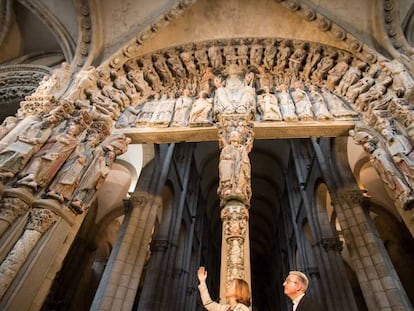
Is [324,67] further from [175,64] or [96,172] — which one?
[96,172]

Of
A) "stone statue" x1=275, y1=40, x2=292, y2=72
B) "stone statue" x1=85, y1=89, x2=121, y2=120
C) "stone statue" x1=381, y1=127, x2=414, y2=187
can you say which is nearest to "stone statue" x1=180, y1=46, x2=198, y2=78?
"stone statue" x1=275, y1=40, x2=292, y2=72

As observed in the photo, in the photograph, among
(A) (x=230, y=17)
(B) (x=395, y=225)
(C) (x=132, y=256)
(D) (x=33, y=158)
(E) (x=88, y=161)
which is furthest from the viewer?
(B) (x=395, y=225)

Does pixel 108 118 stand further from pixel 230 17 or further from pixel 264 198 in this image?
pixel 264 198

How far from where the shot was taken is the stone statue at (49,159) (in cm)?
395

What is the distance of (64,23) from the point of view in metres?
6.72

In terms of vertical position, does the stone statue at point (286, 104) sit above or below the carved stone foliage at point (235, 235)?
above

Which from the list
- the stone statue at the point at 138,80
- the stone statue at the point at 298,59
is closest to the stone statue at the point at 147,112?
the stone statue at the point at 138,80

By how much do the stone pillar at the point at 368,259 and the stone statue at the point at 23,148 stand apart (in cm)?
570

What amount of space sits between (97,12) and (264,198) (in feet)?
42.4

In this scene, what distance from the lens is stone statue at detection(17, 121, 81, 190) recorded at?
13.0 ft

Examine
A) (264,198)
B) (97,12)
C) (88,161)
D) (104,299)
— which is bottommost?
(104,299)

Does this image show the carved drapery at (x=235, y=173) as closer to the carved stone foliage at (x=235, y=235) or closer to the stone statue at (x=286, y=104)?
the carved stone foliage at (x=235, y=235)

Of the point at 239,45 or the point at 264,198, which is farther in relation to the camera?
the point at 264,198

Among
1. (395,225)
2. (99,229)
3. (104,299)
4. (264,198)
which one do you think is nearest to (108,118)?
(104,299)
